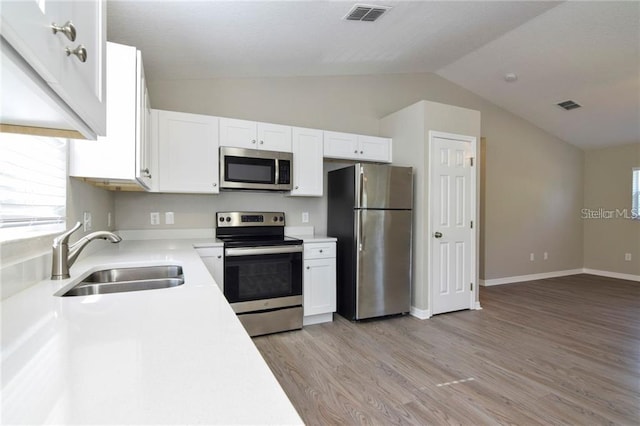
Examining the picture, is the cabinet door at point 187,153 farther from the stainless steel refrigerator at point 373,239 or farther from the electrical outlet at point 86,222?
the stainless steel refrigerator at point 373,239

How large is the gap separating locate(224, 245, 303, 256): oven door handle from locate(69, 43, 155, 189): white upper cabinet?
1.22 m

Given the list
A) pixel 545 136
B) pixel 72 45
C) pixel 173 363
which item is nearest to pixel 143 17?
pixel 72 45

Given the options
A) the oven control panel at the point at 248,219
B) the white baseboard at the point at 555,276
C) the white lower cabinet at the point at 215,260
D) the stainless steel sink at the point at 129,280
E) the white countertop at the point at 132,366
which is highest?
the oven control panel at the point at 248,219

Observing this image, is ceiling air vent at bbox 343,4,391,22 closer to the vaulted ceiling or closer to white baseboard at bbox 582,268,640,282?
the vaulted ceiling

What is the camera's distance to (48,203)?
1.50m

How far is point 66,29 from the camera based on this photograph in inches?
24.0

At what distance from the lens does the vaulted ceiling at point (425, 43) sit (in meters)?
2.35

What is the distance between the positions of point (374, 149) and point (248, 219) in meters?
1.65

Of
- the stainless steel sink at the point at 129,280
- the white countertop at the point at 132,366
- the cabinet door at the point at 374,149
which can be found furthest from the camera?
the cabinet door at the point at 374,149

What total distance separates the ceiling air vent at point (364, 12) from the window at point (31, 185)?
2.18 metres

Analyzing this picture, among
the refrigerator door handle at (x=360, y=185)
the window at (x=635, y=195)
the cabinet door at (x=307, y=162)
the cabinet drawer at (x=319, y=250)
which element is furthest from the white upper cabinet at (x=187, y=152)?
the window at (x=635, y=195)

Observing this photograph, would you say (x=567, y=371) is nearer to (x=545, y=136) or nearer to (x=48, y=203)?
(x=48, y=203)

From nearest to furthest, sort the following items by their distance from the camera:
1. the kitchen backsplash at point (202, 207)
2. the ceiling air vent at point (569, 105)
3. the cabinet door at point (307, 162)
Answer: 1. the kitchen backsplash at point (202, 207)
2. the cabinet door at point (307, 162)
3. the ceiling air vent at point (569, 105)

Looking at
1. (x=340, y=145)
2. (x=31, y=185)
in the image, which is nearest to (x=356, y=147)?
(x=340, y=145)
